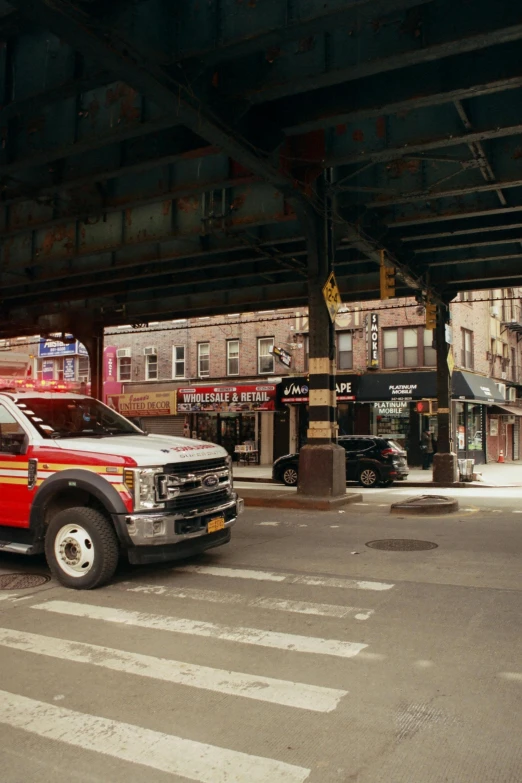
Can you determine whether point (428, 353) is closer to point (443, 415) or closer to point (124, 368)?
point (443, 415)

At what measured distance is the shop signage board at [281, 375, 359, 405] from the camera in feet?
108

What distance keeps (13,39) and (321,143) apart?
18.7 ft

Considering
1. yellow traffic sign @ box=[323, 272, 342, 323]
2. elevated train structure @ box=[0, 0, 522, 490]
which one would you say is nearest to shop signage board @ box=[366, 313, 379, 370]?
elevated train structure @ box=[0, 0, 522, 490]

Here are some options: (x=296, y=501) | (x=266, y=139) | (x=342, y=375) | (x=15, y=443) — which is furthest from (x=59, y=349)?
(x=15, y=443)

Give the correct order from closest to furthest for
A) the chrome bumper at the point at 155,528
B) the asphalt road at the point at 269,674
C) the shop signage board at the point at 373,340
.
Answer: the asphalt road at the point at 269,674 → the chrome bumper at the point at 155,528 → the shop signage board at the point at 373,340

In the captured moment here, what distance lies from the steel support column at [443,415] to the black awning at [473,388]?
25.9 ft

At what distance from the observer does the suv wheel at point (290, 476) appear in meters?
24.1

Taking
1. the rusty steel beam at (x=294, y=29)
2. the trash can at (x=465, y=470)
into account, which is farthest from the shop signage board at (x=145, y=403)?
the rusty steel beam at (x=294, y=29)

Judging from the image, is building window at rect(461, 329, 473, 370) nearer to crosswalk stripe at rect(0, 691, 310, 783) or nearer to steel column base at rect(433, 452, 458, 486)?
steel column base at rect(433, 452, 458, 486)

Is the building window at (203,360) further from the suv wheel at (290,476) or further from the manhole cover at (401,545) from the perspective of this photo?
the manhole cover at (401,545)

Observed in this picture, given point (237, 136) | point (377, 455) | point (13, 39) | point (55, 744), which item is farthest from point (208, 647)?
point (377, 455)

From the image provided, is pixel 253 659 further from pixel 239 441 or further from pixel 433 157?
pixel 239 441

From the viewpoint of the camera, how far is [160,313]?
27531 millimetres

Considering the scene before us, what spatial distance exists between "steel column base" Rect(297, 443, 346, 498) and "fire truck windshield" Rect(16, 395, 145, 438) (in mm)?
6544
